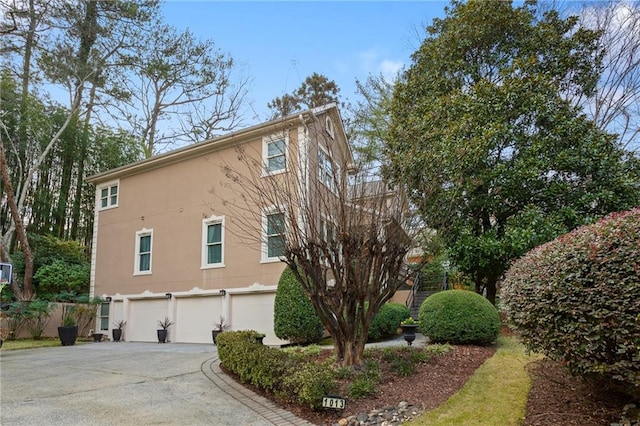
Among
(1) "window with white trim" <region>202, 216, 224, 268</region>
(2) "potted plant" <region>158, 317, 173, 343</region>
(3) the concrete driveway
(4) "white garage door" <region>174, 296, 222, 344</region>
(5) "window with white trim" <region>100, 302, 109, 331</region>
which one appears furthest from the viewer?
(5) "window with white trim" <region>100, 302, 109, 331</region>

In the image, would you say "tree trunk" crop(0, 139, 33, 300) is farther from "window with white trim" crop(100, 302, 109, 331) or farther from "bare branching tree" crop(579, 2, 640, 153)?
"bare branching tree" crop(579, 2, 640, 153)

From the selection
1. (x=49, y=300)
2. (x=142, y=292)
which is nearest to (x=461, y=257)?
(x=142, y=292)

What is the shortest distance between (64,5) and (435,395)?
69.8ft

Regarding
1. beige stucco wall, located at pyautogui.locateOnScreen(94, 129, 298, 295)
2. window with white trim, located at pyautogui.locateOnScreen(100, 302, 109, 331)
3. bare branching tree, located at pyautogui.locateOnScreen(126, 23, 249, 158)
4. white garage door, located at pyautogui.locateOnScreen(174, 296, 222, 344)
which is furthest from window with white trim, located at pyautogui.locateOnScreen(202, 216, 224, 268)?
bare branching tree, located at pyautogui.locateOnScreen(126, 23, 249, 158)

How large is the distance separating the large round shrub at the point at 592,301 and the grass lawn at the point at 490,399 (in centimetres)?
95

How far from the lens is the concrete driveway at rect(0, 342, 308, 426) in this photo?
505 centimetres

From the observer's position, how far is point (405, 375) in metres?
6.12

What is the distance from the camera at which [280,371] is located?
5895 millimetres

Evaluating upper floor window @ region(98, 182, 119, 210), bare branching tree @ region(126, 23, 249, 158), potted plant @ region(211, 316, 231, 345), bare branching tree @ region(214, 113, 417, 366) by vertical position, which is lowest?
potted plant @ region(211, 316, 231, 345)

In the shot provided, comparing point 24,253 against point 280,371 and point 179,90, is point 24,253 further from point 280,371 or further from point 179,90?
point 280,371

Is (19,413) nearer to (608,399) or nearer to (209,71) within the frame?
(608,399)

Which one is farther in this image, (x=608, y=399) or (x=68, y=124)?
(x=68, y=124)

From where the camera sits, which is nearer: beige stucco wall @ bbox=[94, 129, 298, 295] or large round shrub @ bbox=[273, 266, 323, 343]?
large round shrub @ bbox=[273, 266, 323, 343]

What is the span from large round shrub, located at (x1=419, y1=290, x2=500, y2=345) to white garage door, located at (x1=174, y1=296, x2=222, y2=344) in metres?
7.31
